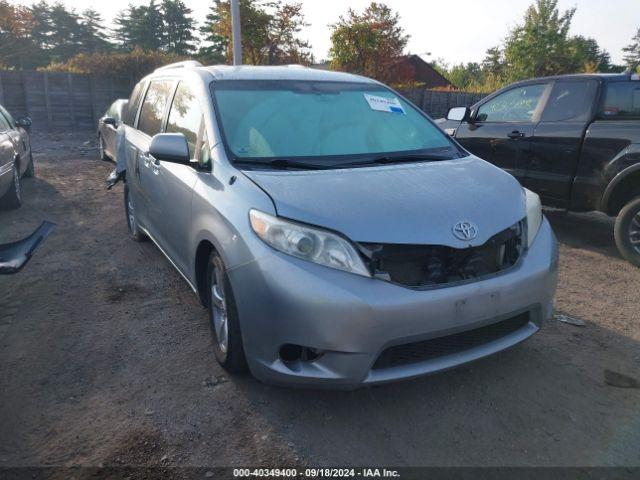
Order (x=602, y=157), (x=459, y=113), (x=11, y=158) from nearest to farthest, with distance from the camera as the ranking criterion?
(x=602, y=157)
(x=459, y=113)
(x=11, y=158)

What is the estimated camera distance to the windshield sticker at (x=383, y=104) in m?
3.82

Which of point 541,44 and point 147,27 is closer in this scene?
point 541,44

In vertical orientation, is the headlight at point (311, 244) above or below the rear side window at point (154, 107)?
below

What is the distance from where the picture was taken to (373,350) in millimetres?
2369

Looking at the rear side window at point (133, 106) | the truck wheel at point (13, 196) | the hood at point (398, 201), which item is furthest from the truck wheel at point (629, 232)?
the truck wheel at point (13, 196)

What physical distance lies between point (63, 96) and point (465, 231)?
21.4 metres

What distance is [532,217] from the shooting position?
3027 millimetres

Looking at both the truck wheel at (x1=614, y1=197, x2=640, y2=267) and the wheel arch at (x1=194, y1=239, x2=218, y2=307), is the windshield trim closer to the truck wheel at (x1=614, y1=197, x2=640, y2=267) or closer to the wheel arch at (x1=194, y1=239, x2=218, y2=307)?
the wheel arch at (x1=194, y1=239, x2=218, y2=307)

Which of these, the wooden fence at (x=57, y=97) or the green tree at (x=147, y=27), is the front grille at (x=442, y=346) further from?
the green tree at (x=147, y=27)


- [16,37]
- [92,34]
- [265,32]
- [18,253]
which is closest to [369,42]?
[265,32]

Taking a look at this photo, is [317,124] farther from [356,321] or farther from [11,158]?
[11,158]

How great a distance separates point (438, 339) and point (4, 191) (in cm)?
636

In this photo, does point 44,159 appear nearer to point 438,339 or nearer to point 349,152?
point 349,152

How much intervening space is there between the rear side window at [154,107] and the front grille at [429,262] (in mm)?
2696
